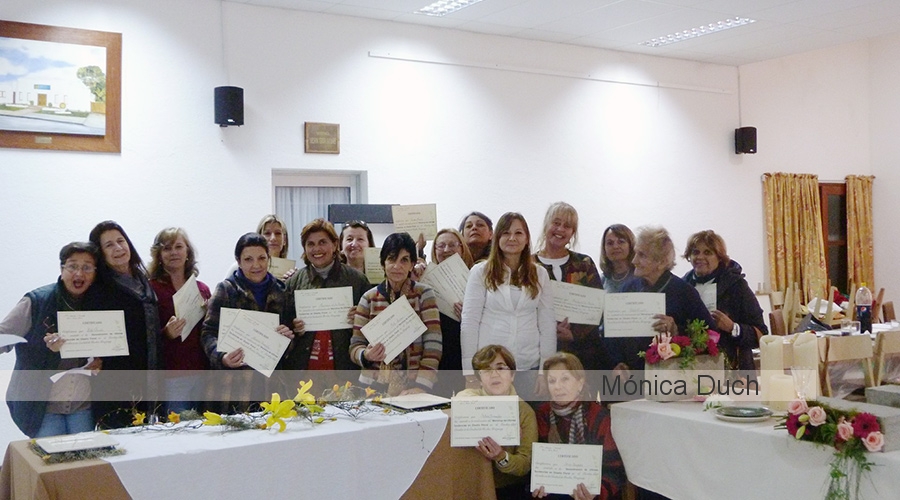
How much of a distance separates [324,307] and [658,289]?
5.01 ft

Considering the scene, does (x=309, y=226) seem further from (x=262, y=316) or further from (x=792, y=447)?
(x=792, y=447)

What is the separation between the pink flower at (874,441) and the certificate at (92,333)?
9.36ft

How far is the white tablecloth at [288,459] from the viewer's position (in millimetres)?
2561

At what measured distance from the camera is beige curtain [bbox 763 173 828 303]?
30.6 feet

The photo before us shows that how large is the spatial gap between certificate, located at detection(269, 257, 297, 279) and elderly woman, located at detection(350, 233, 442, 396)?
0.78 meters

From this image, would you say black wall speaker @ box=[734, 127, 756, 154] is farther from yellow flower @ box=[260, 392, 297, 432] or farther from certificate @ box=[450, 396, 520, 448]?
yellow flower @ box=[260, 392, 297, 432]

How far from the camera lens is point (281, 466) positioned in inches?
109

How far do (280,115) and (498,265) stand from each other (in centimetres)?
318

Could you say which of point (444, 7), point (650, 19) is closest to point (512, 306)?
point (444, 7)

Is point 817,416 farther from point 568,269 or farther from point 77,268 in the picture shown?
point 77,268

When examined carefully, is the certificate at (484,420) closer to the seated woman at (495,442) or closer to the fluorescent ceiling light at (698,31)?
the seated woman at (495,442)

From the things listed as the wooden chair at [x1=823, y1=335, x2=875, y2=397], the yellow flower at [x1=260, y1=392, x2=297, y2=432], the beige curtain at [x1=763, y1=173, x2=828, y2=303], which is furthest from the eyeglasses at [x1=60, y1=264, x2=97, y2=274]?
the beige curtain at [x1=763, y1=173, x2=828, y2=303]

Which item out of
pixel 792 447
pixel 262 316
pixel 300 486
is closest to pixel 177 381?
pixel 262 316

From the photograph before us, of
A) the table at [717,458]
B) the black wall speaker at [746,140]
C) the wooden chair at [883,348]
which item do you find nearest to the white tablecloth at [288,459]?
the table at [717,458]
